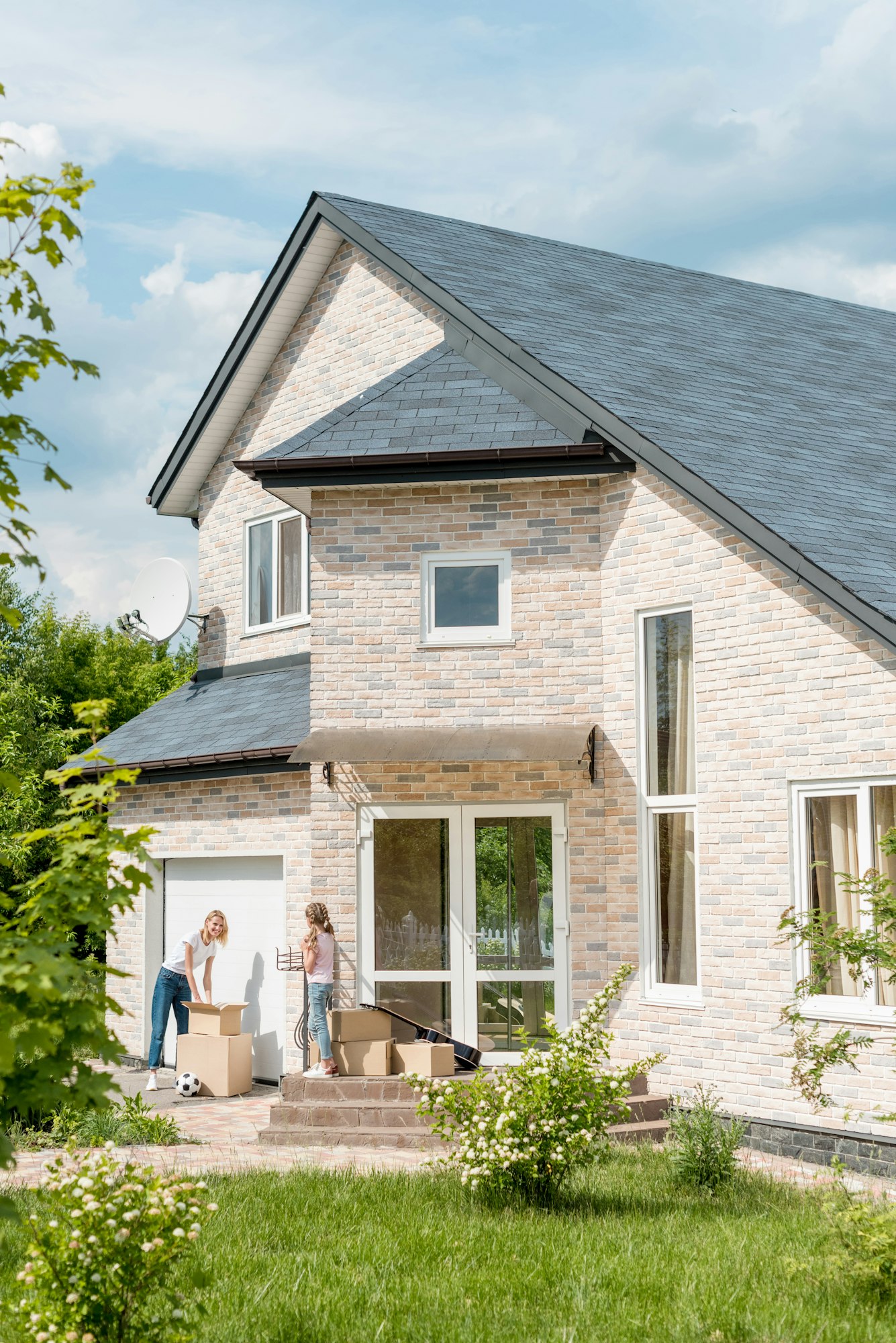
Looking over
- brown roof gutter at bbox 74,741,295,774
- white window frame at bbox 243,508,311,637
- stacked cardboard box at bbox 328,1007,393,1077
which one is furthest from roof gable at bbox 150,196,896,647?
stacked cardboard box at bbox 328,1007,393,1077

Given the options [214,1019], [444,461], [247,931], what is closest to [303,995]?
[214,1019]

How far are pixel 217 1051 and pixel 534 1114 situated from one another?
249 inches

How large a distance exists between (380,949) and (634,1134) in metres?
2.86

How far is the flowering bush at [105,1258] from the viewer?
15.4ft

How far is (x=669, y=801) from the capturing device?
11.2 m

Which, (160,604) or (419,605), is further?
(160,604)

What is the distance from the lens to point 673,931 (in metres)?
11.1

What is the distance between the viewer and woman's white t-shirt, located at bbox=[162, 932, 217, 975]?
13852mm

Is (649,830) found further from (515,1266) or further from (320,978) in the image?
(515,1266)

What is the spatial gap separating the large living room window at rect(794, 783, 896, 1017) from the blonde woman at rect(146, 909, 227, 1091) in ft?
21.7

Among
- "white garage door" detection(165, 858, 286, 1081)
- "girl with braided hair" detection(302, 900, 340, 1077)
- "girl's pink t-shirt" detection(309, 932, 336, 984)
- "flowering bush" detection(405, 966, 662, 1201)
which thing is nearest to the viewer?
"flowering bush" detection(405, 966, 662, 1201)

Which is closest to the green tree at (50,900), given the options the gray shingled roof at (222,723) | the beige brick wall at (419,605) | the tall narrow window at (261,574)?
the beige brick wall at (419,605)

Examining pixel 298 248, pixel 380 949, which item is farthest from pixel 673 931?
pixel 298 248

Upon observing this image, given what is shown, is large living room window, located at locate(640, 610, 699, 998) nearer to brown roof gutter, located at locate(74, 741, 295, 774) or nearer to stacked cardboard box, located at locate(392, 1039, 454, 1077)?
stacked cardboard box, located at locate(392, 1039, 454, 1077)
